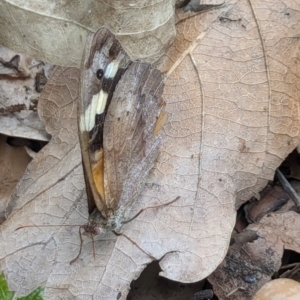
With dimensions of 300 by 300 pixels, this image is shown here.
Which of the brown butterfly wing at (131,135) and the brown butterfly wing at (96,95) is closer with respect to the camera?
the brown butterfly wing at (96,95)

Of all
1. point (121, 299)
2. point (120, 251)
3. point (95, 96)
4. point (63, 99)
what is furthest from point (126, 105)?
point (121, 299)

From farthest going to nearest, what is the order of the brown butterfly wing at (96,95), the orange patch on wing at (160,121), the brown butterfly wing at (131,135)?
1. the orange patch on wing at (160,121)
2. the brown butterfly wing at (131,135)
3. the brown butterfly wing at (96,95)

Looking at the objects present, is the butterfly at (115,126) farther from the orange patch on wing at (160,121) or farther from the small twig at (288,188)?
the small twig at (288,188)

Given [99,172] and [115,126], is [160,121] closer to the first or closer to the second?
[115,126]

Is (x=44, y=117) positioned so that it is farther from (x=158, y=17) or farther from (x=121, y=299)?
(x=121, y=299)

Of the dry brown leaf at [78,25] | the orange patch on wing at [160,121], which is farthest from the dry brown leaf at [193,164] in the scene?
the dry brown leaf at [78,25]

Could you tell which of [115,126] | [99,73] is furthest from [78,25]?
[115,126]
